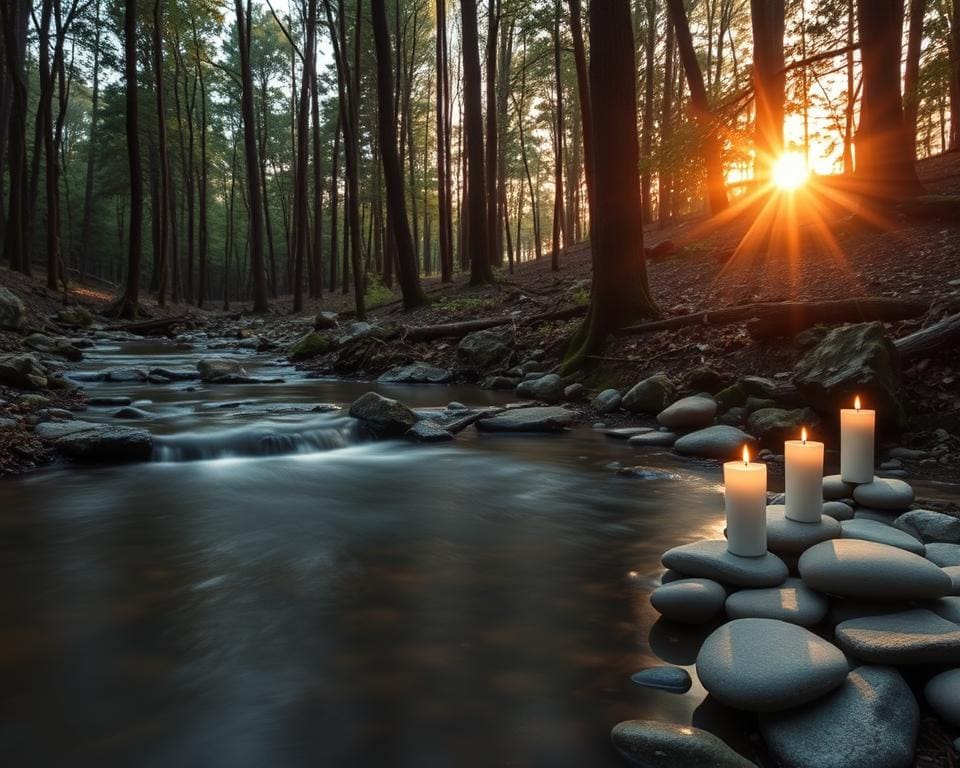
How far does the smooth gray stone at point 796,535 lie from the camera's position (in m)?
2.56

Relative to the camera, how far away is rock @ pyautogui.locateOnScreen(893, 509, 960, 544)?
2.88 m

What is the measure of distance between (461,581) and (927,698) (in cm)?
179

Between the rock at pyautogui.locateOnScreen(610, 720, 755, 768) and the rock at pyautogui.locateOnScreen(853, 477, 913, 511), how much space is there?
7.69 ft

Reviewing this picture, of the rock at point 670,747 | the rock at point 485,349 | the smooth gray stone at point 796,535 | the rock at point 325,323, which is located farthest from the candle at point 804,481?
the rock at point 325,323

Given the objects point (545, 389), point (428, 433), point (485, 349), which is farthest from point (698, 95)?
point (428, 433)

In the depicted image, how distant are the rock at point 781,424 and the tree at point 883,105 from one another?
19.0 feet

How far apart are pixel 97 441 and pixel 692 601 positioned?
4985 mm

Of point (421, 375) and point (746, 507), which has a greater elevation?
point (421, 375)

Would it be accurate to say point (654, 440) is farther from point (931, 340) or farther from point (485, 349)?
point (485, 349)

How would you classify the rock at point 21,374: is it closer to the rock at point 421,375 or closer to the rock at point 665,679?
the rock at point 421,375

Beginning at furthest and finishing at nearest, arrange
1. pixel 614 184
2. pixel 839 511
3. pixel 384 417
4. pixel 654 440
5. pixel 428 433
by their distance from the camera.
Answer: pixel 614 184 → pixel 384 417 → pixel 428 433 → pixel 654 440 → pixel 839 511

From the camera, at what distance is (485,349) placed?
10.3 metres

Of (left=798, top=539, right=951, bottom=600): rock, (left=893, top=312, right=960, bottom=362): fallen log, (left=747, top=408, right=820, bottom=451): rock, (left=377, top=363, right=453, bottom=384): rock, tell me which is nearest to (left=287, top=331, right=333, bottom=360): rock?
(left=377, top=363, right=453, bottom=384): rock

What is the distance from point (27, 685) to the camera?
6.65 ft
